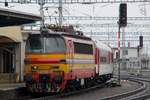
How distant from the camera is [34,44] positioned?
24.1 meters

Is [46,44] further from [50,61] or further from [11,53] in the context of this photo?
[11,53]

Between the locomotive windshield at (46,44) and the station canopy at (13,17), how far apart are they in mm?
1095

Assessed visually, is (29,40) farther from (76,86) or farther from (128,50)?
(128,50)

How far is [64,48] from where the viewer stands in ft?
78.1

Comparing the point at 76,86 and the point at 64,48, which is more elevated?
the point at 64,48

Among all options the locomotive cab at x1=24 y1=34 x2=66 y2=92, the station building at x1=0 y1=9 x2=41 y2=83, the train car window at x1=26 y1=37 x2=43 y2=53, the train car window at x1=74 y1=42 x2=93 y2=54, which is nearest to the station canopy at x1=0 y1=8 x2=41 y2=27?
the train car window at x1=26 y1=37 x2=43 y2=53

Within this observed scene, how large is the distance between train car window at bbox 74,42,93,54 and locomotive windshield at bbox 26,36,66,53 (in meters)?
1.69

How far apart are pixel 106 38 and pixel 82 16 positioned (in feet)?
128

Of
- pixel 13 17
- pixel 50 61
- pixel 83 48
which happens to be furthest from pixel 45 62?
pixel 83 48

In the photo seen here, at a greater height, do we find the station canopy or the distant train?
the station canopy

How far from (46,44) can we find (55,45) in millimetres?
430

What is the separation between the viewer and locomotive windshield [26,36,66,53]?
78.2ft

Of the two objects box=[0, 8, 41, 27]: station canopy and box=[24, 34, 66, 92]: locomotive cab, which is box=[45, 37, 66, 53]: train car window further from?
box=[0, 8, 41, 27]: station canopy

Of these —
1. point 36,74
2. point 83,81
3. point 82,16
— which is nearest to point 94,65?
point 83,81
